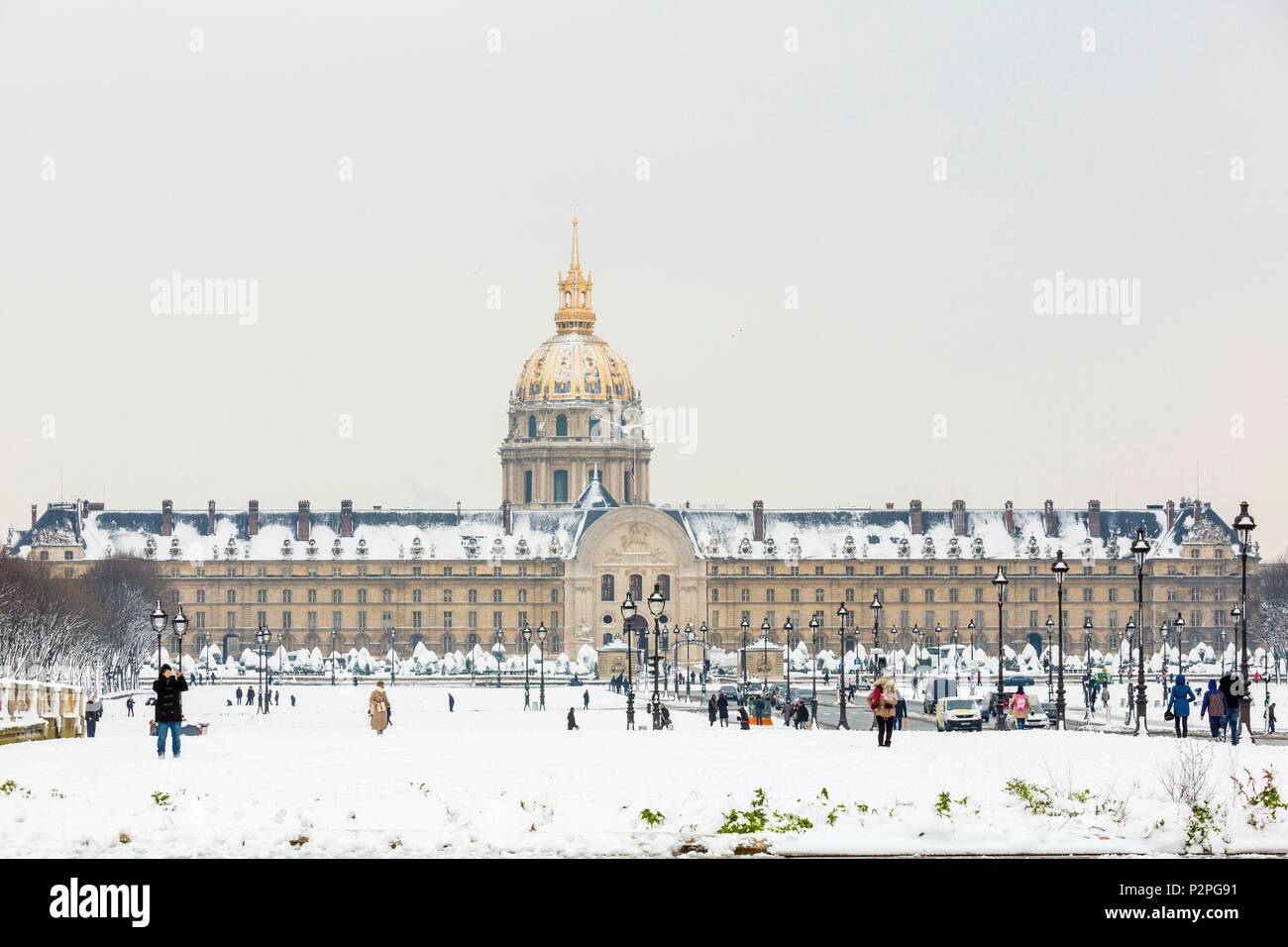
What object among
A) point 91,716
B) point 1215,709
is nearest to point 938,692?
point 91,716

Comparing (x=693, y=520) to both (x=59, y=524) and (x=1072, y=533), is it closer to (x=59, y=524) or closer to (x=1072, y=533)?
(x=1072, y=533)

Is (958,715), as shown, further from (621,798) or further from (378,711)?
(621,798)

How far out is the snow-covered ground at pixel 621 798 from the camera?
85.9 ft

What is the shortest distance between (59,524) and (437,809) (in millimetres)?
139783

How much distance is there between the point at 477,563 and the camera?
167 m

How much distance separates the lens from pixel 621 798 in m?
29.6

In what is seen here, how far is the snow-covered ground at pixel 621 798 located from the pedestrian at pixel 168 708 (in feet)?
1.23

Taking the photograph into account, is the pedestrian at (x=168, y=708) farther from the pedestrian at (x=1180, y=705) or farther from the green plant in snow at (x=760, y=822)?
the pedestrian at (x=1180, y=705)

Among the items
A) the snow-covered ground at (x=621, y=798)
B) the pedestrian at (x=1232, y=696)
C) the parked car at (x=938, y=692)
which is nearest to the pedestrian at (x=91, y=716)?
the snow-covered ground at (x=621, y=798)

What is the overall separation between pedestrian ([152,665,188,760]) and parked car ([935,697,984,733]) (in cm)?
3148

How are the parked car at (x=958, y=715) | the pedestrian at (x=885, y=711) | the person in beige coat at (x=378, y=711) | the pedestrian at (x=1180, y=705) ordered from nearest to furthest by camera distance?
the pedestrian at (x=885, y=711) → the pedestrian at (x=1180, y=705) → the person in beige coat at (x=378, y=711) → the parked car at (x=958, y=715)

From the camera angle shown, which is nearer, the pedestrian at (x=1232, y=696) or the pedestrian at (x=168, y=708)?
the pedestrian at (x=168, y=708)

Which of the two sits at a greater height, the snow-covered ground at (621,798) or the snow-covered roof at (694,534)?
the snow-covered roof at (694,534)
